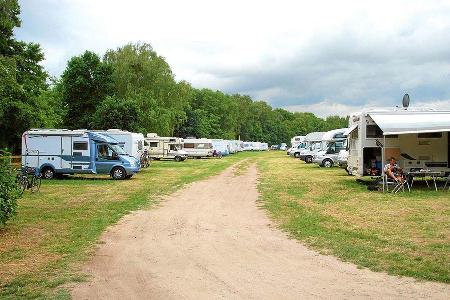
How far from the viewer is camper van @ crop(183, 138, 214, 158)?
5416 cm

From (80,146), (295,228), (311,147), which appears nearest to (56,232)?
(295,228)

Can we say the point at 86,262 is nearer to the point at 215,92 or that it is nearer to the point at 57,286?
the point at 57,286

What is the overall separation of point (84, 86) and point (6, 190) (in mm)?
40411

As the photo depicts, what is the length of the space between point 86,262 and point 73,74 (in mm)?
43886

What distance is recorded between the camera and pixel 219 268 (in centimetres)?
732

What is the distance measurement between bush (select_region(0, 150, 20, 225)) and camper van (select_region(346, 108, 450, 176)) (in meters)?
13.0

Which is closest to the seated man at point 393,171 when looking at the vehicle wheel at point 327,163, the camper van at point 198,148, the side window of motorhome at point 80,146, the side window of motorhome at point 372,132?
the side window of motorhome at point 372,132

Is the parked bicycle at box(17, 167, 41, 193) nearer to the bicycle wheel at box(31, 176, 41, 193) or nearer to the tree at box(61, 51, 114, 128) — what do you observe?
the bicycle wheel at box(31, 176, 41, 193)

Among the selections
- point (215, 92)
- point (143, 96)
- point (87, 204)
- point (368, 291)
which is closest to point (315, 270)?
point (368, 291)

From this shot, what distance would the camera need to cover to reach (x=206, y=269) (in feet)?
23.8

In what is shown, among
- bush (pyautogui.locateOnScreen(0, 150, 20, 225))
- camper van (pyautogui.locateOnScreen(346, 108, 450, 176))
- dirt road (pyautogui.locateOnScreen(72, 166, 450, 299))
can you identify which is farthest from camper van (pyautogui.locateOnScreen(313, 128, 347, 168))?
bush (pyautogui.locateOnScreen(0, 150, 20, 225))

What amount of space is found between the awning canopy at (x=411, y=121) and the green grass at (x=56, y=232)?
8400 mm

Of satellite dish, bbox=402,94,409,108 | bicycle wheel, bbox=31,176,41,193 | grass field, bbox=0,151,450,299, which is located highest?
satellite dish, bbox=402,94,409,108

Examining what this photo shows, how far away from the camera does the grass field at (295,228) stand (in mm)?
7141
